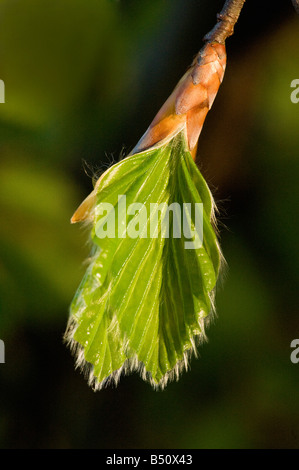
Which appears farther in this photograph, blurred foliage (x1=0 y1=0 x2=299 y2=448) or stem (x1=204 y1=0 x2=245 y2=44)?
blurred foliage (x1=0 y1=0 x2=299 y2=448)

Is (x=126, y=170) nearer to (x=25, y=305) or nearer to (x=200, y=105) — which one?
(x=200, y=105)

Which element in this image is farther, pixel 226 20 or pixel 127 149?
pixel 127 149

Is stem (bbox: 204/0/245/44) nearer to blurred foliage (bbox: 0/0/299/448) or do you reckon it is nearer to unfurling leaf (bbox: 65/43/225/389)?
unfurling leaf (bbox: 65/43/225/389)

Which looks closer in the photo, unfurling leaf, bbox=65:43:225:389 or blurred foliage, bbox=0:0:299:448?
unfurling leaf, bbox=65:43:225:389

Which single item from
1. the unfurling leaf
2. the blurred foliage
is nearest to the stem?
the unfurling leaf

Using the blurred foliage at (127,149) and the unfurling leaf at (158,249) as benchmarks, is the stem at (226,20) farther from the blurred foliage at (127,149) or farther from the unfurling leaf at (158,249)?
the blurred foliage at (127,149)

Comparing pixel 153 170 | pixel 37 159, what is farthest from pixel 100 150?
pixel 153 170

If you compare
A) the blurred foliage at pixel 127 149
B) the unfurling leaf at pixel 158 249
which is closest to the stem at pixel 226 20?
the unfurling leaf at pixel 158 249

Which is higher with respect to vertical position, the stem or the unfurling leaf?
the stem
